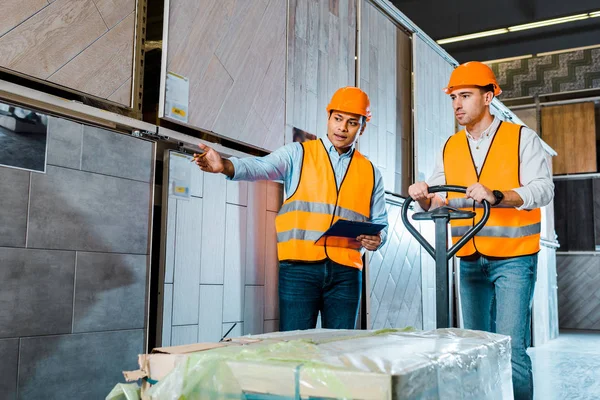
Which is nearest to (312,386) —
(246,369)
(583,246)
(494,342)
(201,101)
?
(246,369)

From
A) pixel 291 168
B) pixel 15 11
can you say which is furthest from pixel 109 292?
pixel 15 11

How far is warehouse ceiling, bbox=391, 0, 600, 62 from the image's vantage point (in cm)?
914

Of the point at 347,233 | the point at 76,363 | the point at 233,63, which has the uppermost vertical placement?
the point at 233,63

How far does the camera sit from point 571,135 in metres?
11.4

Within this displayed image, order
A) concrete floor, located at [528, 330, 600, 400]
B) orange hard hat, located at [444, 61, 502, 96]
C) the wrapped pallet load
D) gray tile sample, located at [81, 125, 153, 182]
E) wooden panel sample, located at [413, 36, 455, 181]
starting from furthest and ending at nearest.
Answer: wooden panel sample, located at [413, 36, 455, 181], concrete floor, located at [528, 330, 600, 400], orange hard hat, located at [444, 61, 502, 96], gray tile sample, located at [81, 125, 153, 182], the wrapped pallet load

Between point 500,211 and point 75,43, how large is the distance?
2027mm

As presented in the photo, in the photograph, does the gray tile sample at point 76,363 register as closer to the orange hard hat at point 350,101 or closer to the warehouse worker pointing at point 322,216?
the warehouse worker pointing at point 322,216

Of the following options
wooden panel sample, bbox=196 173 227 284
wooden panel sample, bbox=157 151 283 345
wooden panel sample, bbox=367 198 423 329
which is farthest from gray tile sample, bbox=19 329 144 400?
wooden panel sample, bbox=367 198 423 329

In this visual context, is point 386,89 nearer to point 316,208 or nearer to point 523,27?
point 316,208

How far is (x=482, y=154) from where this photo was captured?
297cm

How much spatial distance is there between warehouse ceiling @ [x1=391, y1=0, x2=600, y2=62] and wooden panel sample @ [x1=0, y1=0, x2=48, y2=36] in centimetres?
788

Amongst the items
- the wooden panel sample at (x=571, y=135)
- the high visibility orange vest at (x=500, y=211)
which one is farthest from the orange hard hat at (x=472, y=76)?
the wooden panel sample at (x=571, y=135)

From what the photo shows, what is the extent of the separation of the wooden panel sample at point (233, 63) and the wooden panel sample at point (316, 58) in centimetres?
12

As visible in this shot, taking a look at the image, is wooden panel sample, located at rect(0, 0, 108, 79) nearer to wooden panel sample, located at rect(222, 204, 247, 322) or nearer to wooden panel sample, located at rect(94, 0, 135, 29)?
wooden panel sample, located at rect(94, 0, 135, 29)
